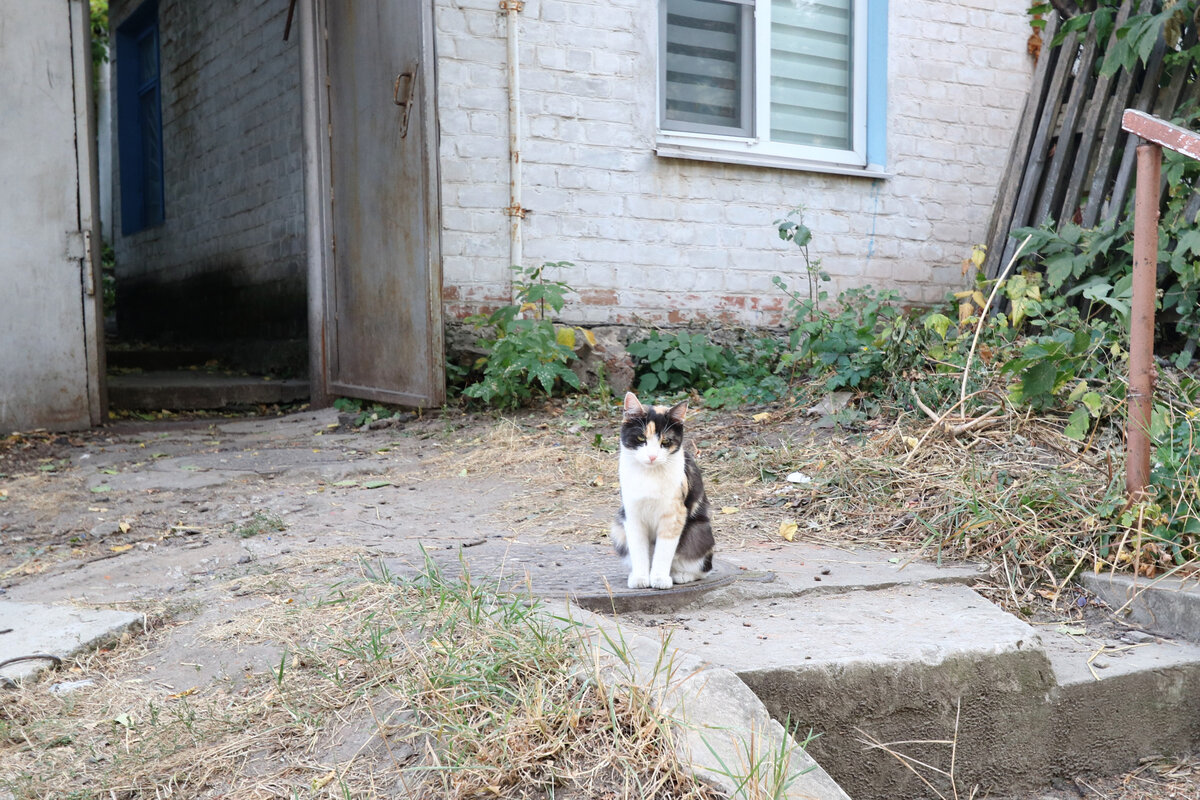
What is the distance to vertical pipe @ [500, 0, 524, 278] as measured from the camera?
5.59 metres

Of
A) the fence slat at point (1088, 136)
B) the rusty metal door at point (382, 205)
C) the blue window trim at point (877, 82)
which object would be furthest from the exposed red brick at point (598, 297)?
the fence slat at point (1088, 136)

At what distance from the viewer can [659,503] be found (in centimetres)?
242

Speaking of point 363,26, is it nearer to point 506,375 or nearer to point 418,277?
point 418,277

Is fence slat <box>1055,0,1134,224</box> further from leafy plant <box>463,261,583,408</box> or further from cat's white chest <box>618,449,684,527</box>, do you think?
cat's white chest <box>618,449,684,527</box>

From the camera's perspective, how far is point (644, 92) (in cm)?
599

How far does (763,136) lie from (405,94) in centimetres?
235

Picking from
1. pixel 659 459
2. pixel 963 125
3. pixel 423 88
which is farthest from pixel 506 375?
pixel 963 125

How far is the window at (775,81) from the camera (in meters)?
6.22

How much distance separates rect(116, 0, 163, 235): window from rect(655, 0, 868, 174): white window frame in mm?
6322

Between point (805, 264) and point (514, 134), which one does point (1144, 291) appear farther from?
point (805, 264)

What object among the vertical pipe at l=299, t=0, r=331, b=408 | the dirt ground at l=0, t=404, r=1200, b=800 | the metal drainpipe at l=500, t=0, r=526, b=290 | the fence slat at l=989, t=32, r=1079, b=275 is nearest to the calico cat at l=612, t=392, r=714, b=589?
the dirt ground at l=0, t=404, r=1200, b=800

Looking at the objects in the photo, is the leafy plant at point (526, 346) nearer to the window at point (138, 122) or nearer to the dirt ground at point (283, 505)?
the dirt ground at point (283, 505)

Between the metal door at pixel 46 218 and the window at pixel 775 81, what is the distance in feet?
10.9

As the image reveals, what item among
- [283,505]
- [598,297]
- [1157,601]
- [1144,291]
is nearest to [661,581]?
[1157,601]
